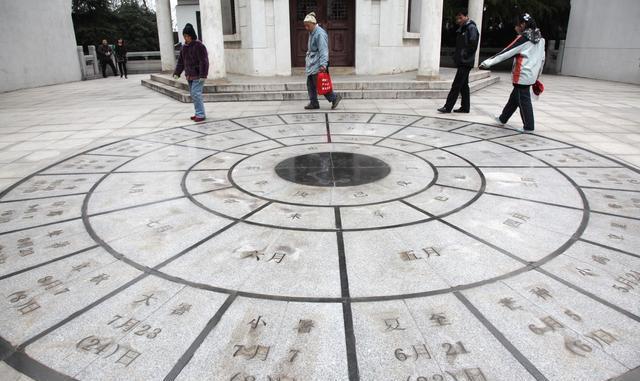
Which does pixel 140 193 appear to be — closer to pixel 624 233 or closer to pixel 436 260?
pixel 436 260

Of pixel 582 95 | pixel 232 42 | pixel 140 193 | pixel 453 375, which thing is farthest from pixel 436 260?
pixel 232 42

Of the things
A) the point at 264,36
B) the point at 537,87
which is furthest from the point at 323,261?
the point at 264,36

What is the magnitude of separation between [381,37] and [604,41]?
9.65 m

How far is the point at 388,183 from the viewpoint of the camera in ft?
16.2

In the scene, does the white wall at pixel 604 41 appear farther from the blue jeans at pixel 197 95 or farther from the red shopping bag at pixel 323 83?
the blue jeans at pixel 197 95

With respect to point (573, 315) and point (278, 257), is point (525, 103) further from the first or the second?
point (278, 257)

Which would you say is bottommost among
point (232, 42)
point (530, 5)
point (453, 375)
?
point (453, 375)

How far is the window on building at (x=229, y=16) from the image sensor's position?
15.1 metres

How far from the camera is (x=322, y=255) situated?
3406mm

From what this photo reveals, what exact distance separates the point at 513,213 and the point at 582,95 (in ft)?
33.8

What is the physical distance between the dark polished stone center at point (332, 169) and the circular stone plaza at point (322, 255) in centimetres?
4

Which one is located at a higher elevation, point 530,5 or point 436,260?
point 530,5

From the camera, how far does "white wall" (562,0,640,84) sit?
15695 mm

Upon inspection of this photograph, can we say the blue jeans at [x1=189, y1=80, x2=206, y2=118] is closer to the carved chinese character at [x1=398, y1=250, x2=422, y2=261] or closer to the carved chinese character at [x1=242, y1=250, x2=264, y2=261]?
the carved chinese character at [x1=242, y1=250, x2=264, y2=261]
